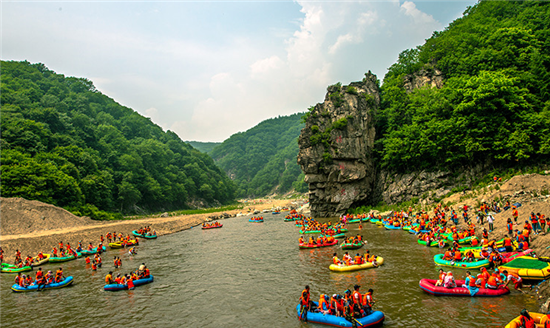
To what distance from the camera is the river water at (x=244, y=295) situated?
544 inches

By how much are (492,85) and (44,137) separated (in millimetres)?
78733

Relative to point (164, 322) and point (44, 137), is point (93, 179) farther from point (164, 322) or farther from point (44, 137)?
point (164, 322)

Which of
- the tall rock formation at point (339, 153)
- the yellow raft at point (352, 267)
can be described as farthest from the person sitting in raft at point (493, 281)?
the tall rock formation at point (339, 153)

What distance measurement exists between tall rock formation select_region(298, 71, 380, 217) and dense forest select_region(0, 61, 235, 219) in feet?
133

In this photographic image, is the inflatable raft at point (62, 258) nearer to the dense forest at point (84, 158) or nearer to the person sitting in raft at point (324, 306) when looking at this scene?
the dense forest at point (84, 158)

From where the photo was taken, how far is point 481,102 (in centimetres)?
3697

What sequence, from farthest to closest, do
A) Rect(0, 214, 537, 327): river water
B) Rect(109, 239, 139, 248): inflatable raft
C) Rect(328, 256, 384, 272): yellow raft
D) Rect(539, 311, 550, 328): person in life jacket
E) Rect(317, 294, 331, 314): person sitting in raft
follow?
Rect(109, 239, 139, 248): inflatable raft
Rect(328, 256, 384, 272): yellow raft
Rect(0, 214, 537, 327): river water
Rect(317, 294, 331, 314): person sitting in raft
Rect(539, 311, 550, 328): person in life jacket

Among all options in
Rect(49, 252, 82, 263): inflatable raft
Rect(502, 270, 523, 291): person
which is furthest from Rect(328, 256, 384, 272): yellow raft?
Rect(49, 252, 82, 263): inflatable raft

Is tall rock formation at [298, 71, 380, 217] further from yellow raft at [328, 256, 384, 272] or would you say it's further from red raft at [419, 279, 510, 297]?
red raft at [419, 279, 510, 297]

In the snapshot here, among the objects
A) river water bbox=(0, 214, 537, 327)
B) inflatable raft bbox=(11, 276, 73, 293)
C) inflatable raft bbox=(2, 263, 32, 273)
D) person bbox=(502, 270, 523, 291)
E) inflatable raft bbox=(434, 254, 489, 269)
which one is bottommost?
river water bbox=(0, 214, 537, 327)

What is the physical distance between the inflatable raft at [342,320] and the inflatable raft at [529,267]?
29.1ft

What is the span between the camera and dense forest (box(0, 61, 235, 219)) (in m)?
47.3

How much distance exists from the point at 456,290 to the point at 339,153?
3550 cm

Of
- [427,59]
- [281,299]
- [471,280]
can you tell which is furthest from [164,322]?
[427,59]
